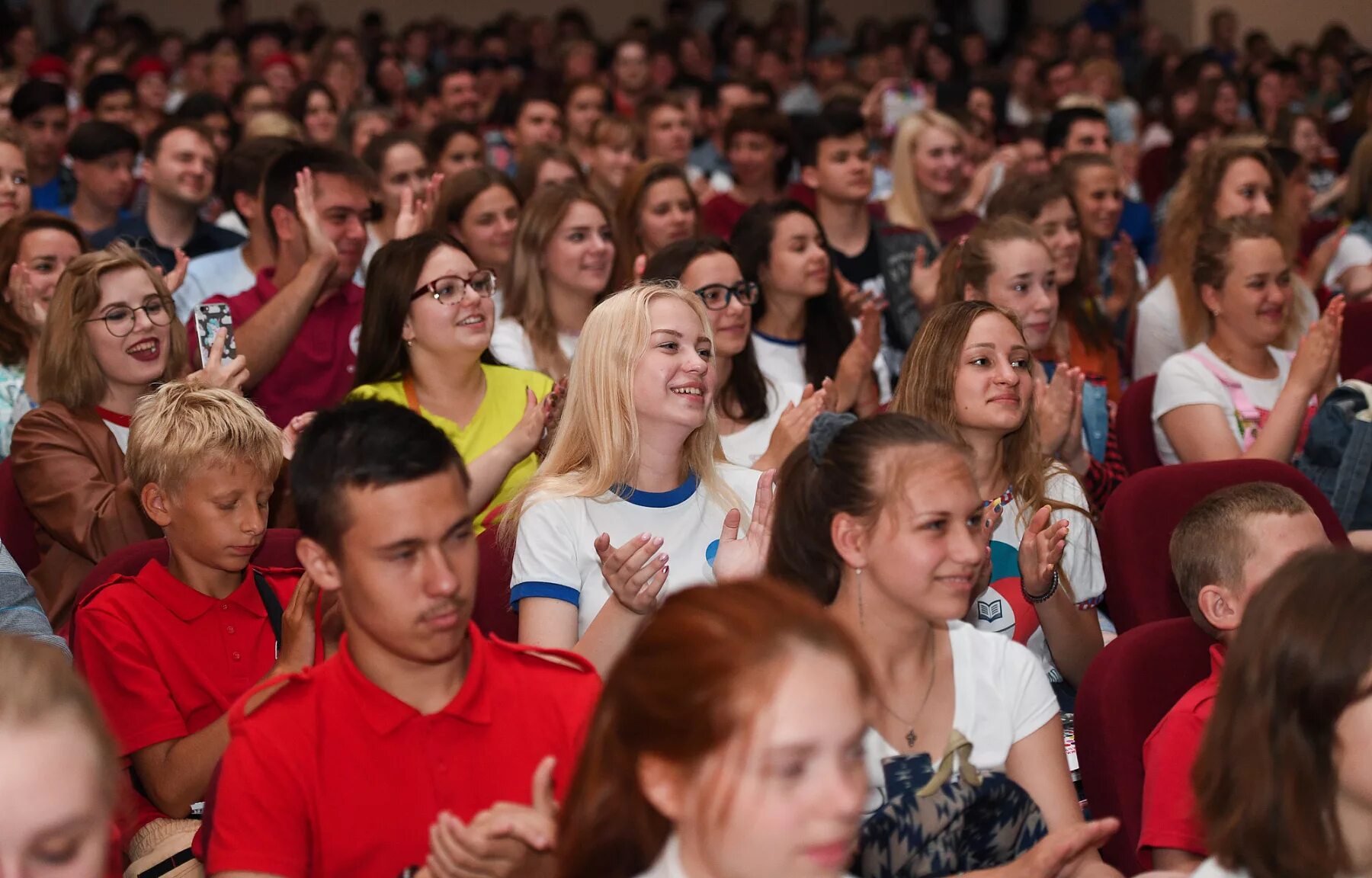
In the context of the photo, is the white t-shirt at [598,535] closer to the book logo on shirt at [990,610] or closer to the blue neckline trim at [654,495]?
the blue neckline trim at [654,495]

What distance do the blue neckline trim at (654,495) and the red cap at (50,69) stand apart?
8019mm

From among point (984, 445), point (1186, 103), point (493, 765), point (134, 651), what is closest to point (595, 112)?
point (1186, 103)

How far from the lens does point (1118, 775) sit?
221 centimetres

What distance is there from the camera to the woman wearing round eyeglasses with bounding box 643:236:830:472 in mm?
3646

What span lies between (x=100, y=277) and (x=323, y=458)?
1664mm

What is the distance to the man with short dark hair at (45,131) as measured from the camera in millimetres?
6539

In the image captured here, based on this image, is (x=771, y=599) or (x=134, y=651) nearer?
(x=771, y=599)

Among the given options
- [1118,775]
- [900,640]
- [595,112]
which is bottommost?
[1118,775]

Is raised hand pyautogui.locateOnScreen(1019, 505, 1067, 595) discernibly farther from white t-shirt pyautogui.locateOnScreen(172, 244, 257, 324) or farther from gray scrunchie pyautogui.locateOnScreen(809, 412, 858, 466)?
white t-shirt pyautogui.locateOnScreen(172, 244, 257, 324)

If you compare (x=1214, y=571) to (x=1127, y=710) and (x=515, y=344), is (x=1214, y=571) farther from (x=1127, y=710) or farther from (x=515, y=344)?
(x=515, y=344)

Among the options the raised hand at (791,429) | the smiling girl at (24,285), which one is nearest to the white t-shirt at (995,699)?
the raised hand at (791,429)

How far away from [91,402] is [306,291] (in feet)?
2.84

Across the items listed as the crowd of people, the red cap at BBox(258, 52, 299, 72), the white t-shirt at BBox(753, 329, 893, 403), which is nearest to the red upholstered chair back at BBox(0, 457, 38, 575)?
the crowd of people

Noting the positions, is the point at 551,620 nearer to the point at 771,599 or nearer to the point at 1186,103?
the point at 771,599
